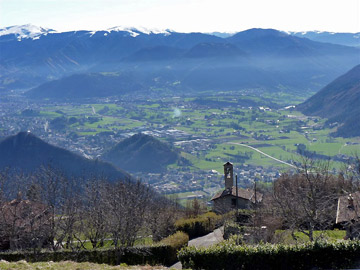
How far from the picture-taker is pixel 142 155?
526 ft

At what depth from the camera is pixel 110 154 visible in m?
167

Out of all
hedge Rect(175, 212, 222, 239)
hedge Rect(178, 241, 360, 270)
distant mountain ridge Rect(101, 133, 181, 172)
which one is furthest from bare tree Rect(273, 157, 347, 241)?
distant mountain ridge Rect(101, 133, 181, 172)

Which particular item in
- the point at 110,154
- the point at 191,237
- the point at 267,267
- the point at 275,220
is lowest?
the point at 110,154

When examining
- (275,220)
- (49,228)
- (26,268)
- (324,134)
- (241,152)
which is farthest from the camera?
(324,134)

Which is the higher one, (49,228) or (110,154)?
(49,228)

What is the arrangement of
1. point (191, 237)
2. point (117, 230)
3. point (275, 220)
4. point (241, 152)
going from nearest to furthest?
1. point (117, 230)
2. point (275, 220)
3. point (191, 237)
4. point (241, 152)

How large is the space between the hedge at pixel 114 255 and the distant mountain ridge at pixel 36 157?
89.5 meters

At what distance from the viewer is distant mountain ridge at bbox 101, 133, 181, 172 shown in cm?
15645

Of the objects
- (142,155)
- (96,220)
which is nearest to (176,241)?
(96,220)

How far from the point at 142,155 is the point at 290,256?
464 feet

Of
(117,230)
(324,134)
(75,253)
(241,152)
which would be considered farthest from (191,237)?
(324,134)

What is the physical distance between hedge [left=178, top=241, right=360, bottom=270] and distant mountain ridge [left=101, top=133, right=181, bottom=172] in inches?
5189

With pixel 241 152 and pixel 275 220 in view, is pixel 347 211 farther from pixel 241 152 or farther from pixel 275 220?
pixel 241 152

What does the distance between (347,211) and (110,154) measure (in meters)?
135
